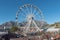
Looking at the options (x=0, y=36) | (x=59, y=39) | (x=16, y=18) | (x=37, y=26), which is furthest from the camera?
(x=37, y=26)

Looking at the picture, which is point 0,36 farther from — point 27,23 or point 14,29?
point 14,29

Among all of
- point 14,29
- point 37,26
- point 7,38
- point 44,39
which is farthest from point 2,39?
point 14,29

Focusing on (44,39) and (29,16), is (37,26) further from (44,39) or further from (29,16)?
(44,39)

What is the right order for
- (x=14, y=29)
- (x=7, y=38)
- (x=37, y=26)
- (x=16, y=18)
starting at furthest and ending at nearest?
(x=14, y=29)
(x=37, y=26)
(x=16, y=18)
(x=7, y=38)

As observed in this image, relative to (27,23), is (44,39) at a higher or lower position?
lower

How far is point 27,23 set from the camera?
2106 inches

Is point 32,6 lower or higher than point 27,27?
higher

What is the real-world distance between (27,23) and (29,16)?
2.25m

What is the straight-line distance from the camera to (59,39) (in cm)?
2814

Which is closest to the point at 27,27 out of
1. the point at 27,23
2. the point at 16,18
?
the point at 27,23

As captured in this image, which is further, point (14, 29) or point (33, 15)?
point (14, 29)

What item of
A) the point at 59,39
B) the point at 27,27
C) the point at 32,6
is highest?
the point at 32,6

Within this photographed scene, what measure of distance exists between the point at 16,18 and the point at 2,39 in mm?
19480

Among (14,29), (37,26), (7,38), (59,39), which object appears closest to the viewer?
(59,39)
